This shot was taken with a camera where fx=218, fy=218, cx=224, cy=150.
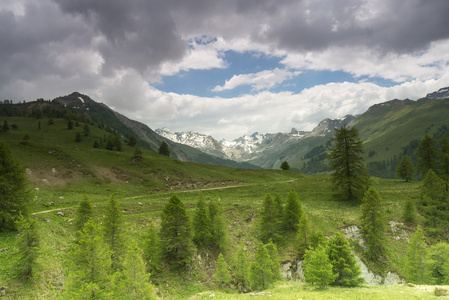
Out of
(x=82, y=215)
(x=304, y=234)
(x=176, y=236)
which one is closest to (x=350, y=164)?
(x=304, y=234)

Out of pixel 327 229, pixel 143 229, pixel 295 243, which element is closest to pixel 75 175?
pixel 143 229

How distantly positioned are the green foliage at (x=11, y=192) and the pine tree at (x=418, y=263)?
4736 centimetres

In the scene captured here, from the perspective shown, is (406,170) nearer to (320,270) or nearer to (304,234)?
(304,234)

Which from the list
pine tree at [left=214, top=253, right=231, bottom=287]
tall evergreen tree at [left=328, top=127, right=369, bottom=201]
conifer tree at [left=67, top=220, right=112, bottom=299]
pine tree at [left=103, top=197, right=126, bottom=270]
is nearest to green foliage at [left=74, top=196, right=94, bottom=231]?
pine tree at [left=103, top=197, right=126, bottom=270]

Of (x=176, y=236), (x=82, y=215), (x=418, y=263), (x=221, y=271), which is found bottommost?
(x=418, y=263)

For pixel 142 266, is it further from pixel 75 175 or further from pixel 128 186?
pixel 75 175

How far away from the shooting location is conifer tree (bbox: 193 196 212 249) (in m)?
32.0

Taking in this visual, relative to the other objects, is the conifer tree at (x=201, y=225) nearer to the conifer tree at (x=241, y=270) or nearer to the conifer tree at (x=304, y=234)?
the conifer tree at (x=241, y=270)

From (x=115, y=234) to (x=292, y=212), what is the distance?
91.3ft

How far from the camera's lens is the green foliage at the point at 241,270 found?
91.6ft

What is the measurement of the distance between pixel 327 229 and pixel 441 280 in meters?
14.4

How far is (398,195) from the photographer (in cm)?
5128

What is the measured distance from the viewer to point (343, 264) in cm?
2400

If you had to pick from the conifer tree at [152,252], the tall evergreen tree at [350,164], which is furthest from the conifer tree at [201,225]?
the tall evergreen tree at [350,164]
